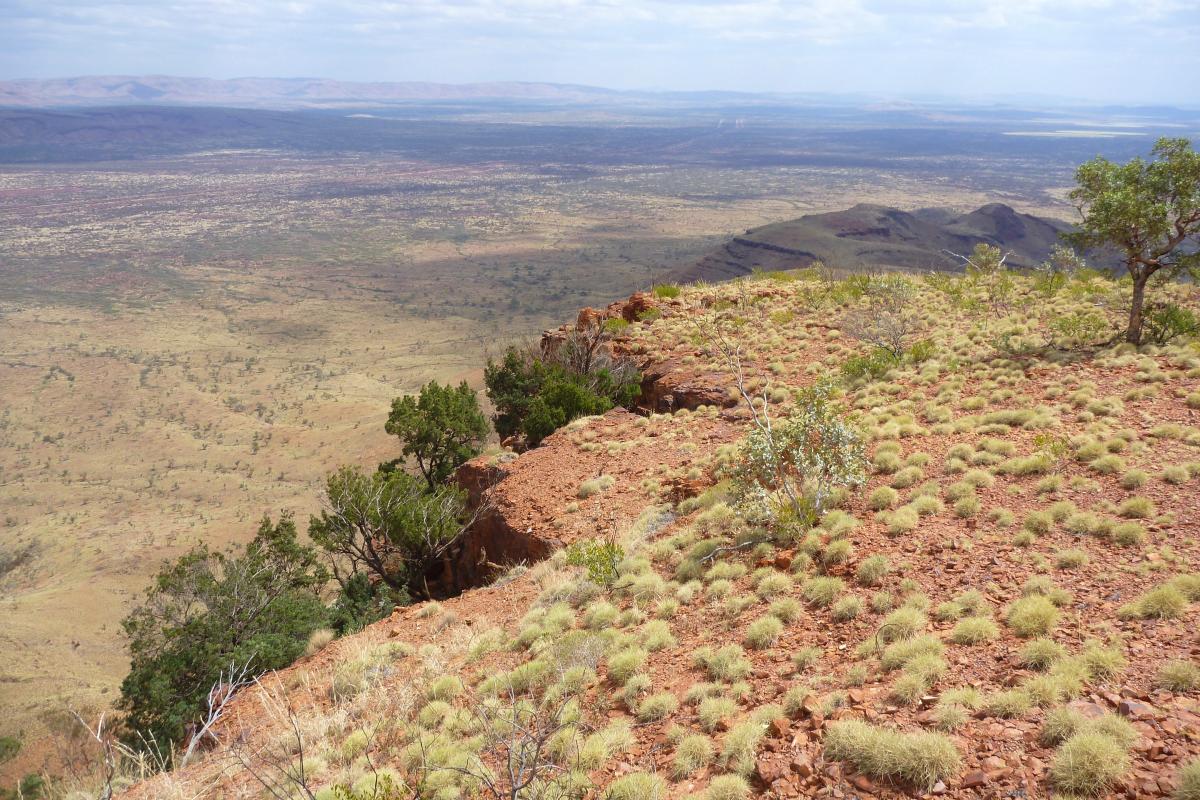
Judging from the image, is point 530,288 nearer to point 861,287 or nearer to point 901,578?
point 861,287

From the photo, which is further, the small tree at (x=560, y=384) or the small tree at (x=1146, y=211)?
the small tree at (x=560, y=384)

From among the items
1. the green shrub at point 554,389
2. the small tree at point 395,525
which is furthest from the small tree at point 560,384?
the small tree at point 395,525

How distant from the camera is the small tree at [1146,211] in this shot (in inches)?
498

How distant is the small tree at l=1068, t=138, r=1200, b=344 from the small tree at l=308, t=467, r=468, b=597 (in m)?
14.0

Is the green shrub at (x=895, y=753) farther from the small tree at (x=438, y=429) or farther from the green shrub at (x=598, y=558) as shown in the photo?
the small tree at (x=438, y=429)

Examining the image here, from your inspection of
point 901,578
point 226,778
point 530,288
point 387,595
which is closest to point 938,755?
point 901,578

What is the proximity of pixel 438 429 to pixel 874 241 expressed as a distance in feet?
278

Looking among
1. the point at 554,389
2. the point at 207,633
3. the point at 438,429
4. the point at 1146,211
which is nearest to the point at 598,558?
the point at 207,633

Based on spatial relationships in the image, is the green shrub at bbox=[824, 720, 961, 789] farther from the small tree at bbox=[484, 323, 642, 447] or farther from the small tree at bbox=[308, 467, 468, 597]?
the small tree at bbox=[484, 323, 642, 447]

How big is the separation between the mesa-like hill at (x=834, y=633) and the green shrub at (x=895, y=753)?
0.05 ft

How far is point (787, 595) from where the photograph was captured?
7.89 metres

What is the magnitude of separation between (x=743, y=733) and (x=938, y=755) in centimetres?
150

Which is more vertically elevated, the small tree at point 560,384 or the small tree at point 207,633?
the small tree at point 560,384

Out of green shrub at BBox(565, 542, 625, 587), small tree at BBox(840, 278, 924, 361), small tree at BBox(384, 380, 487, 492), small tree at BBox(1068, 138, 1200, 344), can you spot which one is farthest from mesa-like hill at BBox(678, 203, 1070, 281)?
green shrub at BBox(565, 542, 625, 587)
